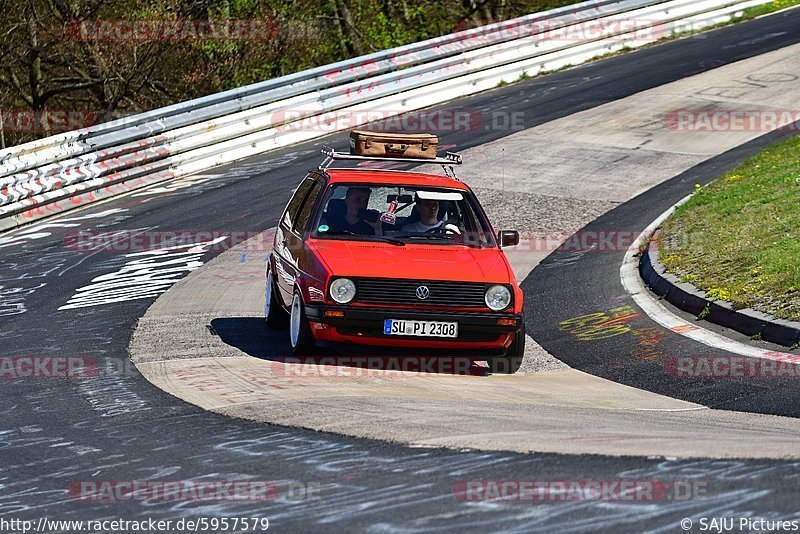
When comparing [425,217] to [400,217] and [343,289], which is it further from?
[343,289]

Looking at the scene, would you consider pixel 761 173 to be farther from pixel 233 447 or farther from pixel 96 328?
pixel 233 447

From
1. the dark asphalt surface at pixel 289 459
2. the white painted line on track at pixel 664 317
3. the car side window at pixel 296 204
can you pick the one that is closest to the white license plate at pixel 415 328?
the dark asphalt surface at pixel 289 459

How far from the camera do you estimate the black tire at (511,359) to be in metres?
9.95

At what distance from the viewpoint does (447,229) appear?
1087cm

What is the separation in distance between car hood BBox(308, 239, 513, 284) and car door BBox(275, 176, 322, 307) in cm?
31

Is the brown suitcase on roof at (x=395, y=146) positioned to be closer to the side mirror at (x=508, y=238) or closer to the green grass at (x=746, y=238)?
the side mirror at (x=508, y=238)

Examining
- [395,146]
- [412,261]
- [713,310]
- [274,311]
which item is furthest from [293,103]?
[412,261]

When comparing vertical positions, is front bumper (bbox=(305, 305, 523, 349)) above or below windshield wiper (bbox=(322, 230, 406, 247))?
below

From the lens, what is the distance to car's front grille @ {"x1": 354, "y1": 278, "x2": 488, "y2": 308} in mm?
9664

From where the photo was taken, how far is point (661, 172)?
63.3 feet

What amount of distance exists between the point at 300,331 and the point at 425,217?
69.0 inches

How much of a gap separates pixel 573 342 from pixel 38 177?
10204mm

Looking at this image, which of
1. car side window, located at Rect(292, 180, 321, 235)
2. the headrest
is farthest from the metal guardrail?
the headrest

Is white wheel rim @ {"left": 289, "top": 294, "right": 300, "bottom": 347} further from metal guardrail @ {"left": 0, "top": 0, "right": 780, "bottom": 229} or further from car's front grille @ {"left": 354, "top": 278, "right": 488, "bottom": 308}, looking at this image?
metal guardrail @ {"left": 0, "top": 0, "right": 780, "bottom": 229}
